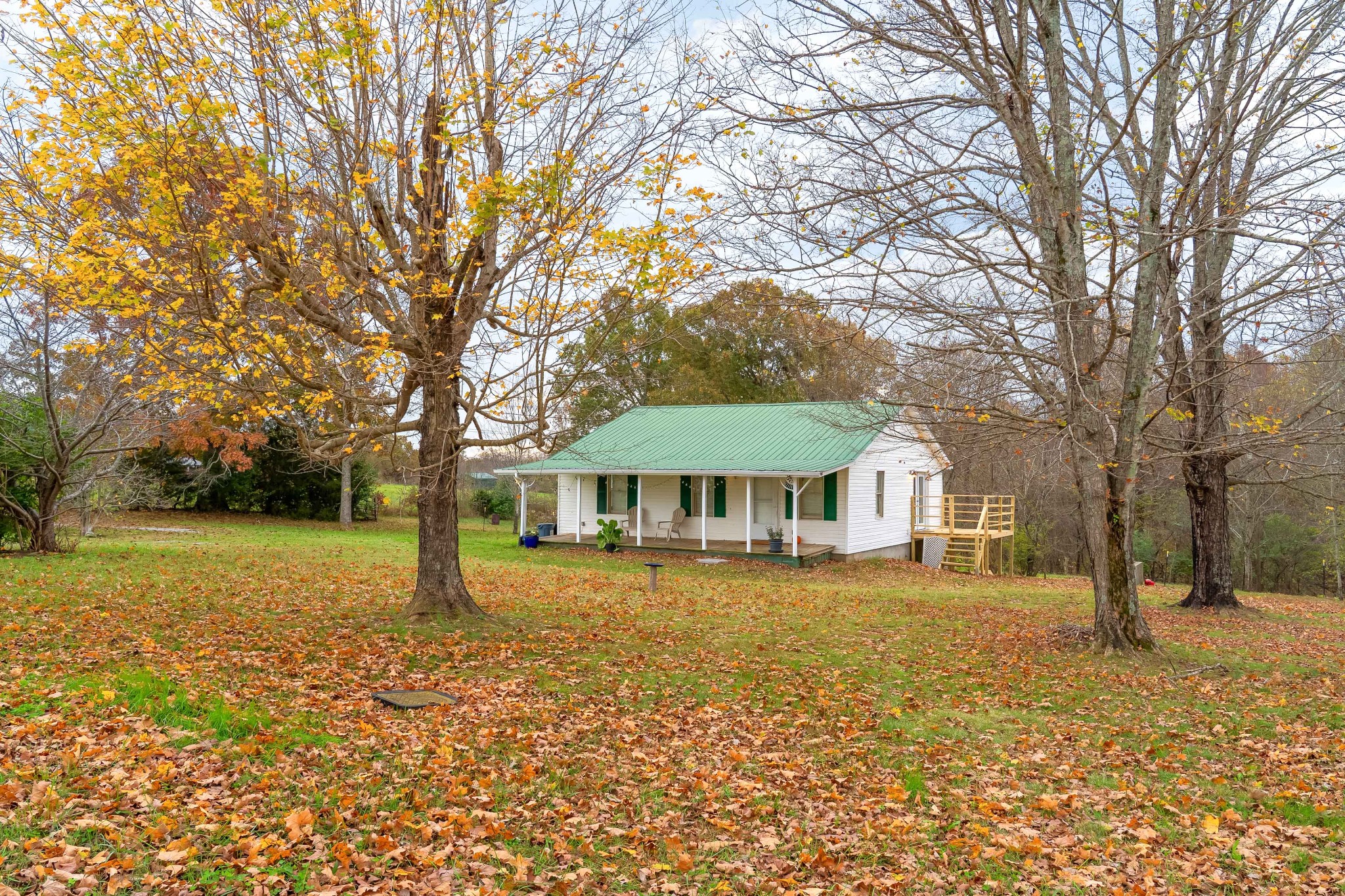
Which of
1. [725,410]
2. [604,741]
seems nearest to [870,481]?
[725,410]

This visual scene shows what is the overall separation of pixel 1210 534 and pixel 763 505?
10.8m

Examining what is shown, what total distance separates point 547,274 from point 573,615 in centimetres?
547

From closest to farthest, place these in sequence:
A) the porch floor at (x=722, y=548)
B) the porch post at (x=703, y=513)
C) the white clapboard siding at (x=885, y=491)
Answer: the porch floor at (x=722, y=548) → the porch post at (x=703, y=513) → the white clapboard siding at (x=885, y=491)

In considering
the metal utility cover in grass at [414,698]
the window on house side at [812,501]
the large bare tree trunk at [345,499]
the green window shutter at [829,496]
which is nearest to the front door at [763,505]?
the window on house side at [812,501]

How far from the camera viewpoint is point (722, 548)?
2198cm

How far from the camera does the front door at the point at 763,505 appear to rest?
22719mm

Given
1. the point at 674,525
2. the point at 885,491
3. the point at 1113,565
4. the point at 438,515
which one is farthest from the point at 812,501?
the point at 438,515

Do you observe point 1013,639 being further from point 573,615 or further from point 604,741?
point 604,741

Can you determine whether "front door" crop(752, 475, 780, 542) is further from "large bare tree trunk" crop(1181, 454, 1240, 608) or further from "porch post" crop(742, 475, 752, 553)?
"large bare tree trunk" crop(1181, 454, 1240, 608)

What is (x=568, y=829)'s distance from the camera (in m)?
4.52

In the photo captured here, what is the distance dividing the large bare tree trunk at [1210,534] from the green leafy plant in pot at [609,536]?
13357 millimetres

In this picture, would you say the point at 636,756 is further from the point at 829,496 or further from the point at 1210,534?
the point at 829,496

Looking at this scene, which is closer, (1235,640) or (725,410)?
(1235,640)

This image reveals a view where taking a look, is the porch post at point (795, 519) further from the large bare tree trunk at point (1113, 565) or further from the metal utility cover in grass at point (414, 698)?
the metal utility cover in grass at point (414, 698)
